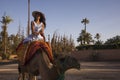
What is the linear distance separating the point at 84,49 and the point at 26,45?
5030 centimetres

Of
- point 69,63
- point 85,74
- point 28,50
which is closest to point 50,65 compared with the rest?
point 69,63

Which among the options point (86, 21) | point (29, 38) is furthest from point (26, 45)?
point (86, 21)

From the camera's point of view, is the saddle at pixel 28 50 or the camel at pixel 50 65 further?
the saddle at pixel 28 50

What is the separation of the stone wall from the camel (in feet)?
147

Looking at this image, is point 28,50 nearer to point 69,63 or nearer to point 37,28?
point 37,28

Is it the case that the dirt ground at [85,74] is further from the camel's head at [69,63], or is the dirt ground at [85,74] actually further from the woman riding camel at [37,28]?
the camel's head at [69,63]

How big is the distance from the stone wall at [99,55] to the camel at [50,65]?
4486cm

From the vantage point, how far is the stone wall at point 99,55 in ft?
168

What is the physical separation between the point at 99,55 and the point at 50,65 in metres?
46.9

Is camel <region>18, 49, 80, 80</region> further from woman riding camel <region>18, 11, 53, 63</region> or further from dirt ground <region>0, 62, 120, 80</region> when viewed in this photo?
dirt ground <region>0, 62, 120, 80</region>

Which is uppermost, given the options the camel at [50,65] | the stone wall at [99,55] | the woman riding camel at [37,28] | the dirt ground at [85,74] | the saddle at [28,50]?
the woman riding camel at [37,28]

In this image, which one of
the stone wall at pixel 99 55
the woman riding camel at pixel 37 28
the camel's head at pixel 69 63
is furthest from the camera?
the stone wall at pixel 99 55

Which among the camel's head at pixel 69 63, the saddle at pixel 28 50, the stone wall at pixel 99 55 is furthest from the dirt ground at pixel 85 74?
the stone wall at pixel 99 55

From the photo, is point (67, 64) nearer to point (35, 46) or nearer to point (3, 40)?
point (35, 46)
